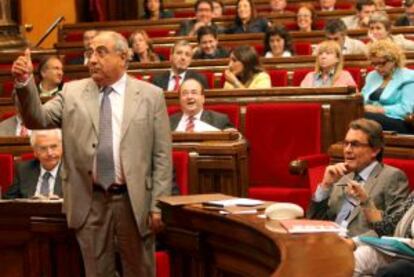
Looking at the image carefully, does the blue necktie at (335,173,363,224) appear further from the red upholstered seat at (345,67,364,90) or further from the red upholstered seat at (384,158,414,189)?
the red upholstered seat at (345,67,364,90)

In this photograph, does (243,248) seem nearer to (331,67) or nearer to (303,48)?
(331,67)

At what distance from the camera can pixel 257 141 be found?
5.05 metres

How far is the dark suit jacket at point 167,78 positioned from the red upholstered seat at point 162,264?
251 cm

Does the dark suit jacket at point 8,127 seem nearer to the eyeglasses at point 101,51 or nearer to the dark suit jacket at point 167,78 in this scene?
the dark suit jacket at point 167,78

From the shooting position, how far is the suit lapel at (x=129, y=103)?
11.1 feet

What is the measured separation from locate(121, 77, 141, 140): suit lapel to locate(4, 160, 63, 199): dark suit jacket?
35.0 inches

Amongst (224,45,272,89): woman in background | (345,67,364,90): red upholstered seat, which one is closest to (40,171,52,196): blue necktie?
(224,45,272,89): woman in background

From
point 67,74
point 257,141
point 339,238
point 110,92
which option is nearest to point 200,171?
point 257,141

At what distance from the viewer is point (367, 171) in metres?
3.49

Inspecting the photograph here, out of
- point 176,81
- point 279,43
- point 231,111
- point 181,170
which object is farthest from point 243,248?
point 279,43

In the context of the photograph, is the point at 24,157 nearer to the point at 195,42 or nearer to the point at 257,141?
the point at 257,141

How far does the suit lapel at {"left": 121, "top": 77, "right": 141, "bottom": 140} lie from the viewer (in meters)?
3.39

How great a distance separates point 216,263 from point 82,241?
19.0 inches

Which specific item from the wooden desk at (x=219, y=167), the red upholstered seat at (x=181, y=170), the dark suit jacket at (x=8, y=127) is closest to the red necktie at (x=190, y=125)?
the wooden desk at (x=219, y=167)
